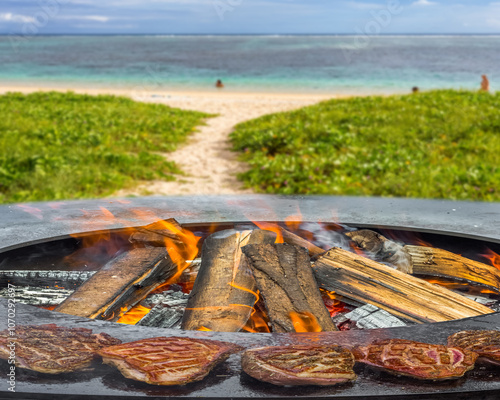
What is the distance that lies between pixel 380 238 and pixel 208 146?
7419 mm

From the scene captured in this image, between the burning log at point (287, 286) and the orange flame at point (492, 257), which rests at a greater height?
the burning log at point (287, 286)

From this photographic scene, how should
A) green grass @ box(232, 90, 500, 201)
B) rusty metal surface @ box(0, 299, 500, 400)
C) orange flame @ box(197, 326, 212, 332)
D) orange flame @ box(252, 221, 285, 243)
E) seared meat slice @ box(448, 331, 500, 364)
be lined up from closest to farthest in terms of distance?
rusty metal surface @ box(0, 299, 500, 400) < seared meat slice @ box(448, 331, 500, 364) < orange flame @ box(197, 326, 212, 332) < orange flame @ box(252, 221, 285, 243) < green grass @ box(232, 90, 500, 201)

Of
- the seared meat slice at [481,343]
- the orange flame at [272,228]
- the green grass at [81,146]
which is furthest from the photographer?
the green grass at [81,146]

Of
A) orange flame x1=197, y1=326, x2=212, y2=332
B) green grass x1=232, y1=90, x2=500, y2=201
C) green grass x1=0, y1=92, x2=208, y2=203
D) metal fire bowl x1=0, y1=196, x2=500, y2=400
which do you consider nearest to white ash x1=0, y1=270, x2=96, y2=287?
metal fire bowl x1=0, y1=196, x2=500, y2=400

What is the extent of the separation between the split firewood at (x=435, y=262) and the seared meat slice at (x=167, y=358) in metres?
1.04

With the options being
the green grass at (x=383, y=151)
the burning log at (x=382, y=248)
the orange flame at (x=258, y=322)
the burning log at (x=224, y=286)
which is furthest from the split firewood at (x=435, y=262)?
the green grass at (x=383, y=151)

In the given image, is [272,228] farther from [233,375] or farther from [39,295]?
[233,375]

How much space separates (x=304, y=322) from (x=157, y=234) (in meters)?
0.82

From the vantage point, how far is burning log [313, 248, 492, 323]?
4.96ft

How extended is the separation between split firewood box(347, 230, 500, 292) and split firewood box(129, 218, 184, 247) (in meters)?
0.80

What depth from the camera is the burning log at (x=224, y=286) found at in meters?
1.43

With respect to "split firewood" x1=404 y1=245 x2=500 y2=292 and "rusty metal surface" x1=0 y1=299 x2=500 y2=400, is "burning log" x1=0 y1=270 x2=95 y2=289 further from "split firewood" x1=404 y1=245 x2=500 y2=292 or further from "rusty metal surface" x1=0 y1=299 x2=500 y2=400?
"split firewood" x1=404 y1=245 x2=500 y2=292

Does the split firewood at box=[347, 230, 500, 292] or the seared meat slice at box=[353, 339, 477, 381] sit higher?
the seared meat slice at box=[353, 339, 477, 381]

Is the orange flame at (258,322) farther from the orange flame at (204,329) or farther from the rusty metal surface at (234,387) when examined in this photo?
the rusty metal surface at (234,387)
